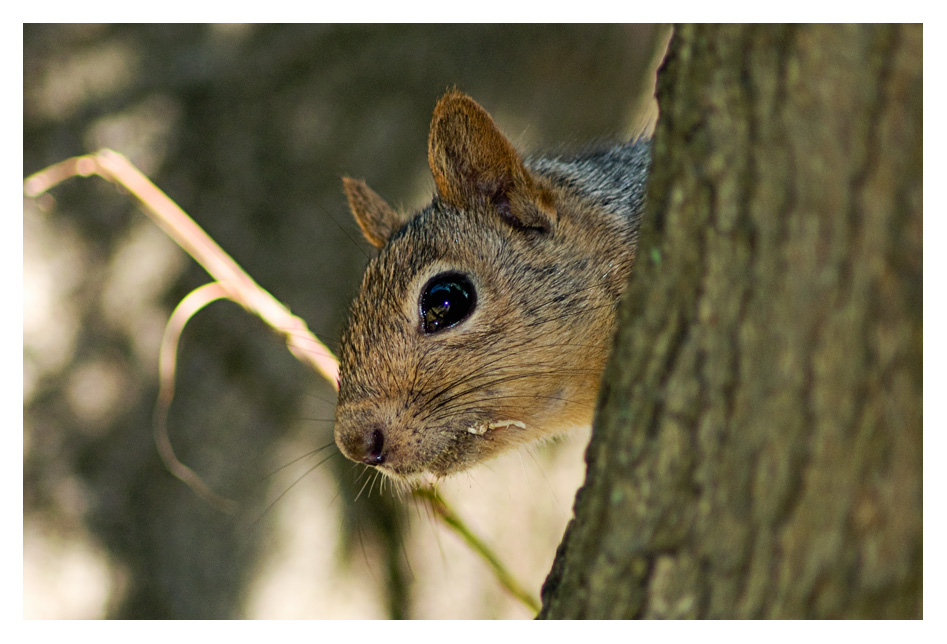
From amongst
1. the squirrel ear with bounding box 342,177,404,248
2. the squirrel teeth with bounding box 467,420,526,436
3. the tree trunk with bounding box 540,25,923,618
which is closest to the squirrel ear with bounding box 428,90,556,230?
the squirrel ear with bounding box 342,177,404,248

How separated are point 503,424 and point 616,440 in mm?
770

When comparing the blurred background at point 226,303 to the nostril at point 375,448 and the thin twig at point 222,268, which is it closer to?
the thin twig at point 222,268

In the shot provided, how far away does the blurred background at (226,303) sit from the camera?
3.20m

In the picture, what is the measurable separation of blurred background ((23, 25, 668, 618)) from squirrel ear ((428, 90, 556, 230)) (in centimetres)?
133

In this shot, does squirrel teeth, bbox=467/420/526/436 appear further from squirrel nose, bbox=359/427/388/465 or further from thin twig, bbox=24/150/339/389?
thin twig, bbox=24/150/339/389

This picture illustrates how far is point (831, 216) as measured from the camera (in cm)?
91

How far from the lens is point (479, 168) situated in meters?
1.98

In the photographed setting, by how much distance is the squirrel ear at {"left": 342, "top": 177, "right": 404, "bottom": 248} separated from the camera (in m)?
2.40

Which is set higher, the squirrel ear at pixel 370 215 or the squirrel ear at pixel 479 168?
the squirrel ear at pixel 370 215

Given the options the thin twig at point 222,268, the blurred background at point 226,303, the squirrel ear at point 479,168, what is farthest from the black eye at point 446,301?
the blurred background at point 226,303

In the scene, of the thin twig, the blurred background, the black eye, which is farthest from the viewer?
the blurred background

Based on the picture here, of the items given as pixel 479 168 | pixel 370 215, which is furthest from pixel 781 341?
pixel 370 215

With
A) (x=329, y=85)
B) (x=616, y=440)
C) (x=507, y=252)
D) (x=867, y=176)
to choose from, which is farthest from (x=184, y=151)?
(x=867, y=176)

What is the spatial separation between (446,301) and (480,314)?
3.7 inches
